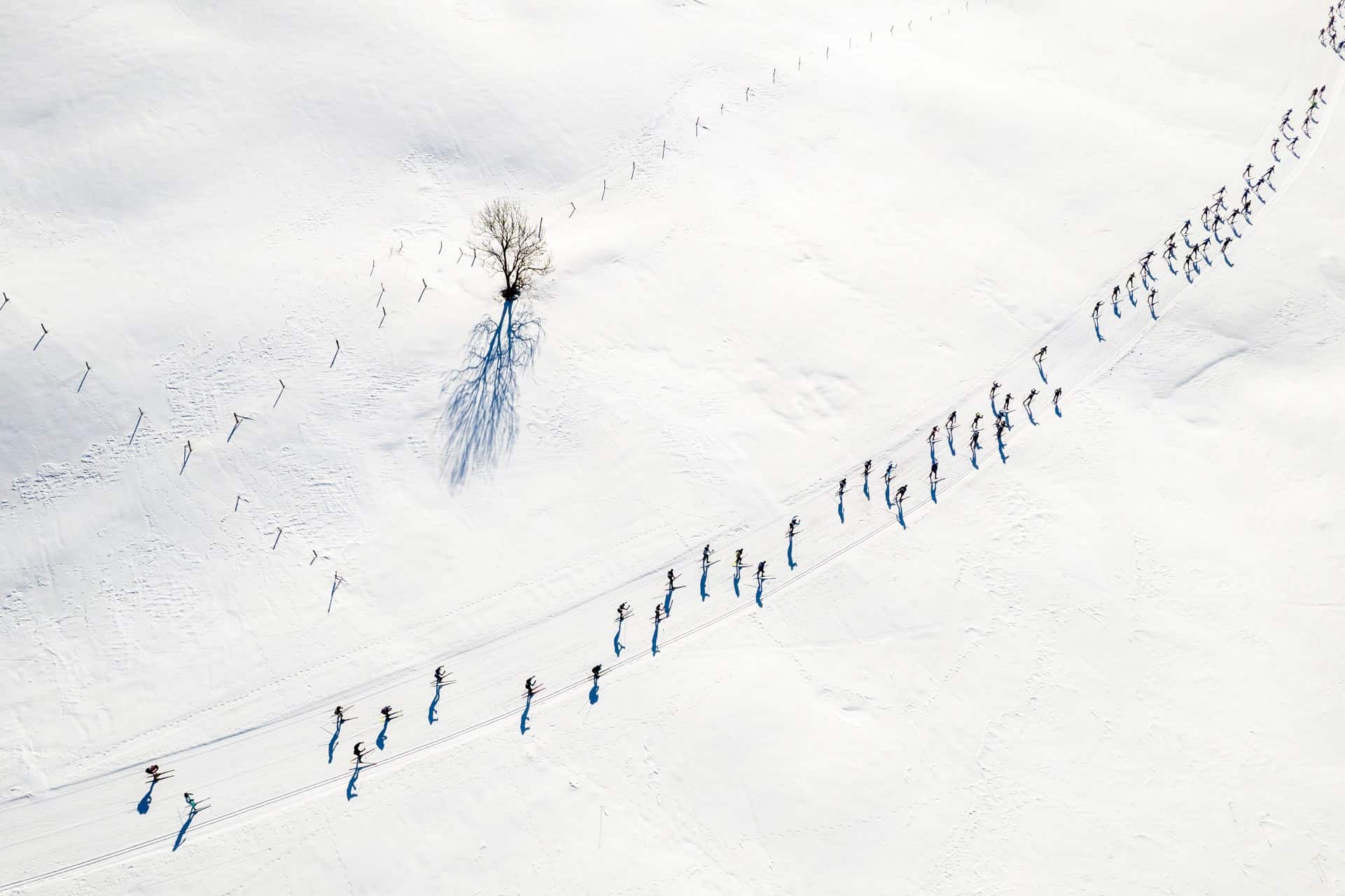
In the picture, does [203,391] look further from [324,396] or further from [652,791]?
[652,791]

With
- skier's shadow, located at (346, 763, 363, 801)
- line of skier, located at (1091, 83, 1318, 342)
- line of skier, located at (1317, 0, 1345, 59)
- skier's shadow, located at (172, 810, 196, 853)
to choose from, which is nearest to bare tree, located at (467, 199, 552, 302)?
skier's shadow, located at (346, 763, 363, 801)

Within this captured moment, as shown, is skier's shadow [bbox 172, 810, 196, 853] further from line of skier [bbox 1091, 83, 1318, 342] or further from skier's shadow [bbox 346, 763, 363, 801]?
line of skier [bbox 1091, 83, 1318, 342]

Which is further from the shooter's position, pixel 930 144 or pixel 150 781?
pixel 930 144

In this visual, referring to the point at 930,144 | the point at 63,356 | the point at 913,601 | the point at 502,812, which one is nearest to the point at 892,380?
the point at 913,601

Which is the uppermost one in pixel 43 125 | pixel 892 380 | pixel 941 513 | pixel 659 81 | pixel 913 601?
pixel 659 81

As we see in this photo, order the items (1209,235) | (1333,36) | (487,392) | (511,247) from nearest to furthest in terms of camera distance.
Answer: (487,392) < (511,247) < (1209,235) < (1333,36)

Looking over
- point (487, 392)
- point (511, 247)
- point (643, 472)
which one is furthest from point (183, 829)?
point (511, 247)

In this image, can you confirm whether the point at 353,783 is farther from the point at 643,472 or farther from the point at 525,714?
the point at 643,472
